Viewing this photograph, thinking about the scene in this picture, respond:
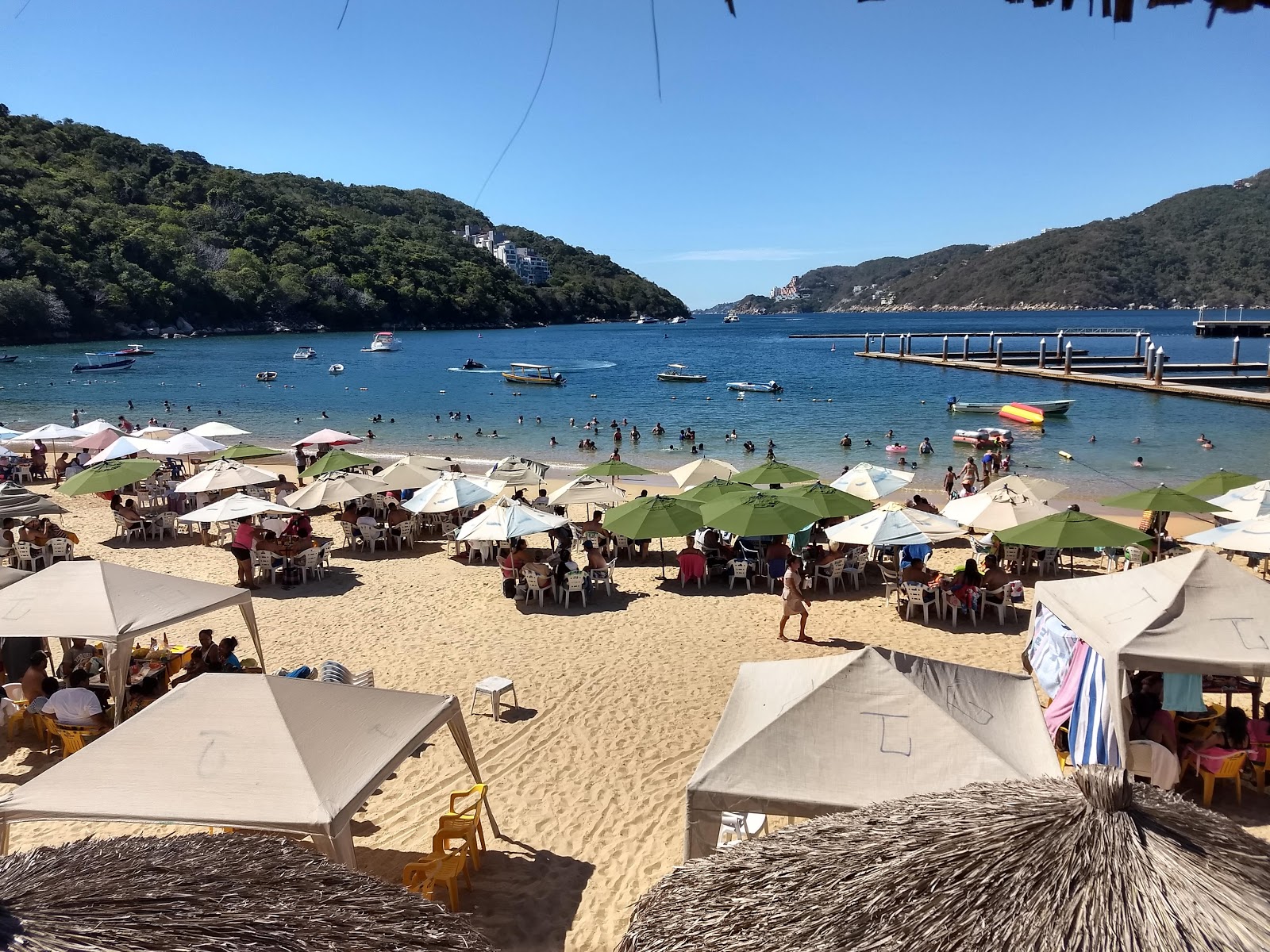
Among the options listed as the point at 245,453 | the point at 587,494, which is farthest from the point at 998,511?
the point at 245,453

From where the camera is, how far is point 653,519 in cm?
1319

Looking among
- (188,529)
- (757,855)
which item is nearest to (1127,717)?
(757,855)

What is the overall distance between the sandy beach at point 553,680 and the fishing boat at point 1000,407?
27.3 m

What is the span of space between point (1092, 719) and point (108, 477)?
17.4m

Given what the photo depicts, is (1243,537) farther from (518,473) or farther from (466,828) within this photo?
(518,473)

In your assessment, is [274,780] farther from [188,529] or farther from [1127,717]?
[188,529]

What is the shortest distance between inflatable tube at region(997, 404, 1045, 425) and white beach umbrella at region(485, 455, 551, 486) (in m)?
27.4

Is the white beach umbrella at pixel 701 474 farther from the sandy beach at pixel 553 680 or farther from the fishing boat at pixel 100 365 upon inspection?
the fishing boat at pixel 100 365

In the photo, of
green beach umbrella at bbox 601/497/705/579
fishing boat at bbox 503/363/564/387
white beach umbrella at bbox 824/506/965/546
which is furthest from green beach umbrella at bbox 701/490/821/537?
fishing boat at bbox 503/363/564/387

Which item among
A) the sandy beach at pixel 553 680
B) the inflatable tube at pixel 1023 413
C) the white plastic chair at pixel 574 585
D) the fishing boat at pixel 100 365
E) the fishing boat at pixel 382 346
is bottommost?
the sandy beach at pixel 553 680

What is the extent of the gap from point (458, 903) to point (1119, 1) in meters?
6.12

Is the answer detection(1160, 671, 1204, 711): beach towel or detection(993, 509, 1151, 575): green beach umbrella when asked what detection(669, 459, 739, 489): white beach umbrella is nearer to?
detection(993, 509, 1151, 575): green beach umbrella

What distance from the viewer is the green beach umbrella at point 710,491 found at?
48.3ft

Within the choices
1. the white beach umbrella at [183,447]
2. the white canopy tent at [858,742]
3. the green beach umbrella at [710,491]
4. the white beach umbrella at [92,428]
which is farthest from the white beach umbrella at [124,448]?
the white canopy tent at [858,742]
